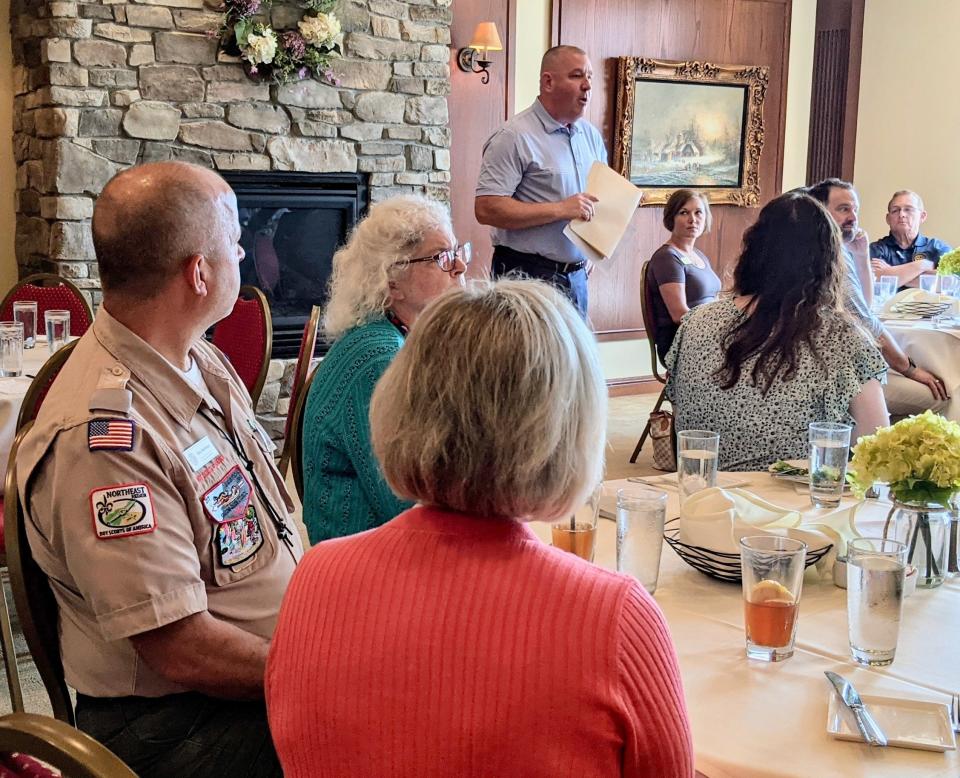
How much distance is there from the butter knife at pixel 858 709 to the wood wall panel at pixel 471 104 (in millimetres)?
5060

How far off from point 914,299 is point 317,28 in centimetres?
296

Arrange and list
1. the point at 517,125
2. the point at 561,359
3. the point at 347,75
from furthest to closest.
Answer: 1. the point at 347,75
2. the point at 517,125
3. the point at 561,359

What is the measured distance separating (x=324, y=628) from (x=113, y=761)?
279 millimetres

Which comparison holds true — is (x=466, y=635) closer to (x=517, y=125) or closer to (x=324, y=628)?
(x=324, y=628)

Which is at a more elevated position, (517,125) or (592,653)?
(517,125)

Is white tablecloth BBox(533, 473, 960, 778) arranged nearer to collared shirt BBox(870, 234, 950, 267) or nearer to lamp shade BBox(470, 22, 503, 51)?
lamp shade BBox(470, 22, 503, 51)

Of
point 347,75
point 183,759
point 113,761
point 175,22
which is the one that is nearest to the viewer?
point 113,761

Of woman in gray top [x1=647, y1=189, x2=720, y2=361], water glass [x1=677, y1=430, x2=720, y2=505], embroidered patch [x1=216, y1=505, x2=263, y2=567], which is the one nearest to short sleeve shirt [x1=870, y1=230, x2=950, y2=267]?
woman in gray top [x1=647, y1=189, x2=720, y2=361]

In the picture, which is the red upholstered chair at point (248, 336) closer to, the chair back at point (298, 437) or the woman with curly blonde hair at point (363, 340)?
the chair back at point (298, 437)

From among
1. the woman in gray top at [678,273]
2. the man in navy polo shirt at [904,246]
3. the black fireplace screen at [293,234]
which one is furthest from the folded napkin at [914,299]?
the black fireplace screen at [293,234]

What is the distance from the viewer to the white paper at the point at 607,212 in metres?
4.30

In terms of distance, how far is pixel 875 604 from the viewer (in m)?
1.32

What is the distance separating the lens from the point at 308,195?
5465mm

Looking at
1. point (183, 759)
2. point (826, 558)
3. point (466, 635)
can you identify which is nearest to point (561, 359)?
point (466, 635)
